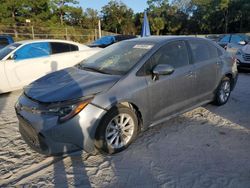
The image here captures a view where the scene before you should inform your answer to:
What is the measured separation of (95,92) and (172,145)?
4.60 ft

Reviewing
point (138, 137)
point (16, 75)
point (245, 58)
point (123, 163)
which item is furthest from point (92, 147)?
point (245, 58)

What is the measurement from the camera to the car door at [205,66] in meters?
4.43

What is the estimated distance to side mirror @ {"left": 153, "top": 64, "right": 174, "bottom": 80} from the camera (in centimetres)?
360

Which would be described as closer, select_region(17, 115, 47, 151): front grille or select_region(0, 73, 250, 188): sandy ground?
select_region(0, 73, 250, 188): sandy ground

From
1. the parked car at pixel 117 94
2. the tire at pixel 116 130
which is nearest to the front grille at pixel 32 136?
the parked car at pixel 117 94

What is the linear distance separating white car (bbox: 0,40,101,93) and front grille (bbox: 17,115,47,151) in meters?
3.35

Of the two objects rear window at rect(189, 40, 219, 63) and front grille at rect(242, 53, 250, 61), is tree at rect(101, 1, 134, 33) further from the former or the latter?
rear window at rect(189, 40, 219, 63)

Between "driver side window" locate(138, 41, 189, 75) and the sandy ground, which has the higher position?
"driver side window" locate(138, 41, 189, 75)

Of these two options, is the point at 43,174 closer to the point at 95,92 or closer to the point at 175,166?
the point at 95,92

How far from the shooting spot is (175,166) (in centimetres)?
313

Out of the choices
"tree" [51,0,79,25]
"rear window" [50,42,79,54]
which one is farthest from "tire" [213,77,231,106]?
"tree" [51,0,79,25]

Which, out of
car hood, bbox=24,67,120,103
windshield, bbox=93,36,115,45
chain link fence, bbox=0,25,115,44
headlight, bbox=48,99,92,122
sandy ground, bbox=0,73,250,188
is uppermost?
chain link fence, bbox=0,25,115,44

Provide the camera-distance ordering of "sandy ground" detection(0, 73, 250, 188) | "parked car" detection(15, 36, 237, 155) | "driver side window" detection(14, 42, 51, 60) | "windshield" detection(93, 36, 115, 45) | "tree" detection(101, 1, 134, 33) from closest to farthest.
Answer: "sandy ground" detection(0, 73, 250, 188), "parked car" detection(15, 36, 237, 155), "driver side window" detection(14, 42, 51, 60), "windshield" detection(93, 36, 115, 45), "tree" detection(101, 1, 134, 33)

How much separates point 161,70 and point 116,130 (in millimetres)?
1067
